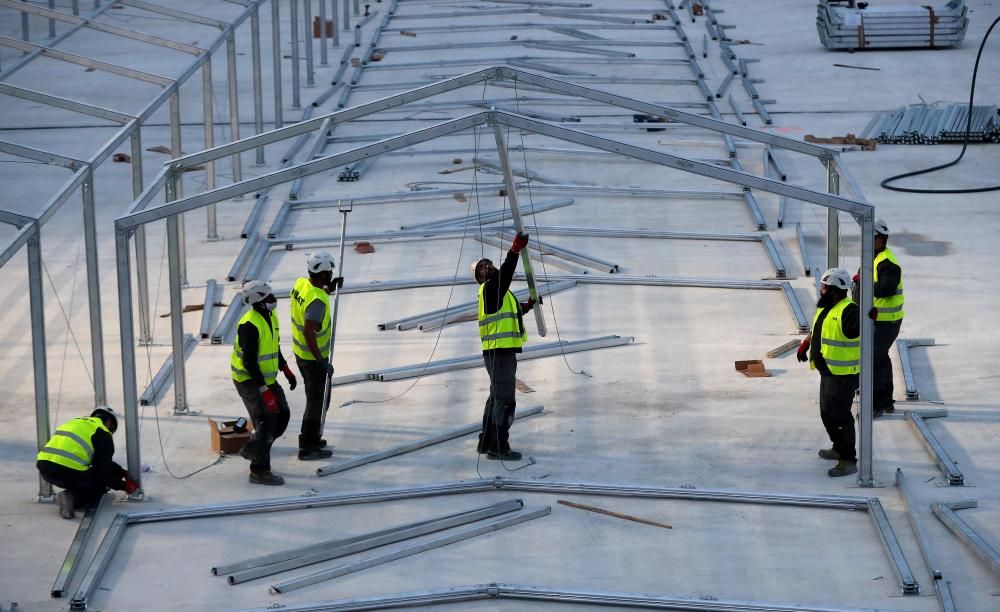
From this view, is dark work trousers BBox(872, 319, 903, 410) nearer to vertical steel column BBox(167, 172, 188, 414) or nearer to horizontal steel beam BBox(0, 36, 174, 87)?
vertical steel column BBox(167, 172, 188, 414)

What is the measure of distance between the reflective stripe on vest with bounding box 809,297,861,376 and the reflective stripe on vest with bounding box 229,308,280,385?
4473mm

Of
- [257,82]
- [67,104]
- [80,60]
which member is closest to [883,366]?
[67,104]

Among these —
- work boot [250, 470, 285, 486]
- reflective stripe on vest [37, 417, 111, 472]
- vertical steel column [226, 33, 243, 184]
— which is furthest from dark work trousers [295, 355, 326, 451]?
vertical steel column [226, 33, 243, 184]

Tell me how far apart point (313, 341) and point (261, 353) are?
0.57 metres

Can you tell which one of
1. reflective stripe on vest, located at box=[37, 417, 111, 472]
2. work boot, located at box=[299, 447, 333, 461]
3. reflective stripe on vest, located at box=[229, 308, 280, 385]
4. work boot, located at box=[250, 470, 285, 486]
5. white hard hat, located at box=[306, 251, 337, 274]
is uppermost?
white hard hat, located at box=[306, 251, 337, 274]

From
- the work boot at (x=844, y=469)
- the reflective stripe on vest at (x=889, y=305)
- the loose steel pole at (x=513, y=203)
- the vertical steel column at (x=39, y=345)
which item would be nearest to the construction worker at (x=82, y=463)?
the vertical steel column at (x=39, y=345)

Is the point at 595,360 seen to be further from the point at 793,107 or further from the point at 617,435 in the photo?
the point at 793,107

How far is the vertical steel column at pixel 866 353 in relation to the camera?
12031 mm

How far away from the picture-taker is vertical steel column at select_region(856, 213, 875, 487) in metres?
12.0

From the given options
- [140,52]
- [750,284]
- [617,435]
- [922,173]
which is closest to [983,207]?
[922,173]

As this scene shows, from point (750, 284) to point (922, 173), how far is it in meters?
6.48

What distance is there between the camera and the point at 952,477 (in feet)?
39.7

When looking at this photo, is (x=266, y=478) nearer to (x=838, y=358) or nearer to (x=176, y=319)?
(x=176, y=319)

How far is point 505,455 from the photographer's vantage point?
12852 mm
